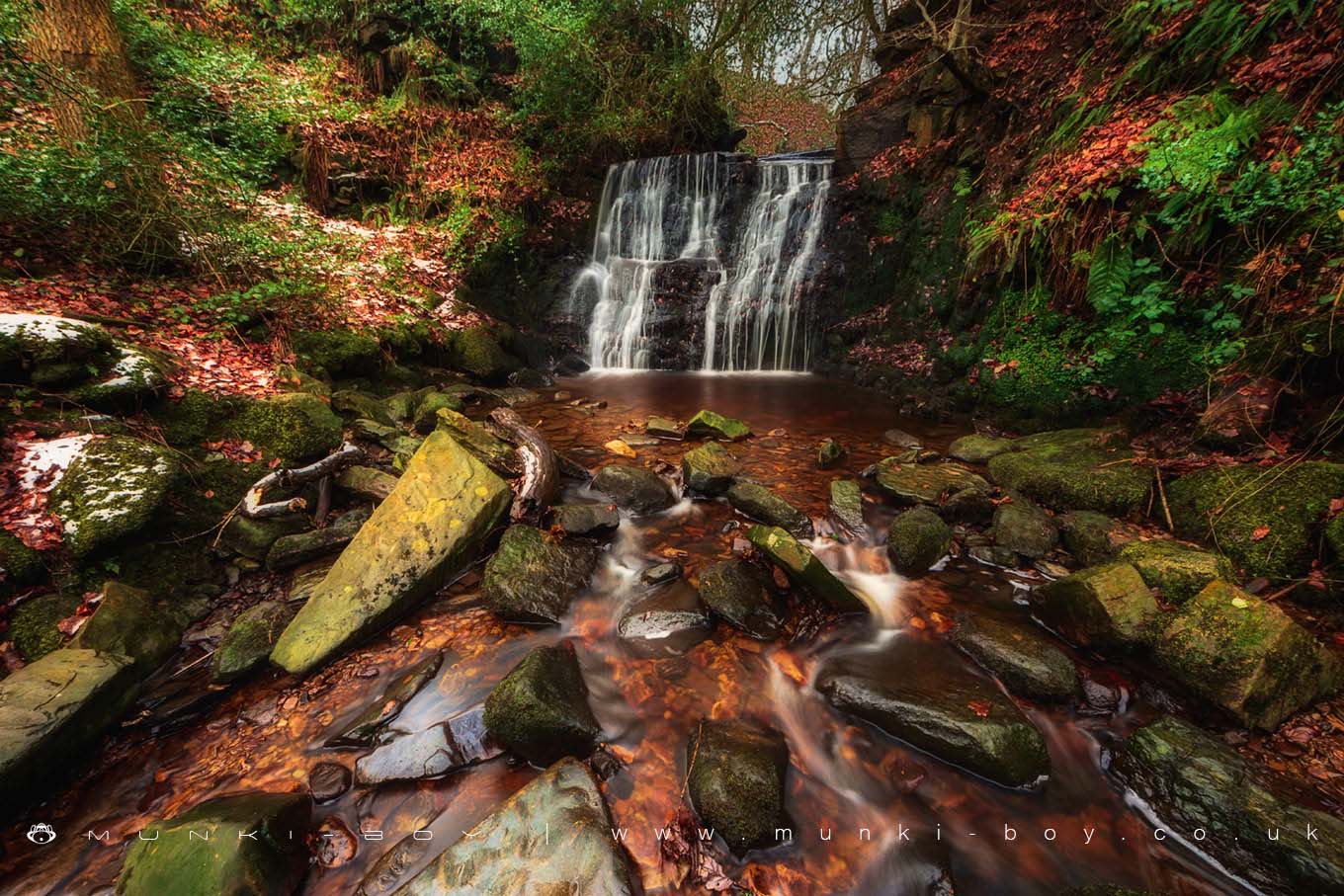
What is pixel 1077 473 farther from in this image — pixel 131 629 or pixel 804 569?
pixel 131 629

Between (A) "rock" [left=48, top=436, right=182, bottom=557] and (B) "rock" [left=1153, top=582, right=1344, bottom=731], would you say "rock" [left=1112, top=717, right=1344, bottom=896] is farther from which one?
(A) "rock" [left=48, top=436, right=182, bottom=557]

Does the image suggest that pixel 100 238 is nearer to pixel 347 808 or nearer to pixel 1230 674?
pixel 347 808

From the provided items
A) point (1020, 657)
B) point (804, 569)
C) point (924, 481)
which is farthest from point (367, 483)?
point (924, 481)

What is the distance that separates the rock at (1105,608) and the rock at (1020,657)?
0.19m

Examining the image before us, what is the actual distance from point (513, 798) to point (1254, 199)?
694 cm

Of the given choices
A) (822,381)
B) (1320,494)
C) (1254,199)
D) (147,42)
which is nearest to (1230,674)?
(1320,494)

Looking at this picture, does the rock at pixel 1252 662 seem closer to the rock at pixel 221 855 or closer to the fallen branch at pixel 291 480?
the rock at pixel 221 855

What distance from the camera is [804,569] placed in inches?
125

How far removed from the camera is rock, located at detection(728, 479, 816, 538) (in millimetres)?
4223

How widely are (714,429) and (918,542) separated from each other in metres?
3.18

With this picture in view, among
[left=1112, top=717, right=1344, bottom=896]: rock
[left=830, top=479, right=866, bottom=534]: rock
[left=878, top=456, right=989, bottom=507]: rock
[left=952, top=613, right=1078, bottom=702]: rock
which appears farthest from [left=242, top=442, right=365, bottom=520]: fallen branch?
[left=1112, top=717, right=1344, bottom=896]: rock

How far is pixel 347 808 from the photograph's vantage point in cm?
210

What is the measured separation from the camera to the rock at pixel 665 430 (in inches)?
254

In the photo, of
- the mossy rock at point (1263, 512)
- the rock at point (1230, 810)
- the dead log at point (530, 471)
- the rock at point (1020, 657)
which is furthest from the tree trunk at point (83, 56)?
the mossy rock at point (1263, 512)
